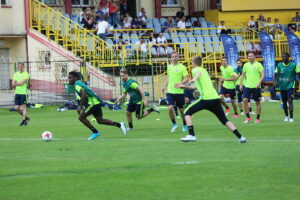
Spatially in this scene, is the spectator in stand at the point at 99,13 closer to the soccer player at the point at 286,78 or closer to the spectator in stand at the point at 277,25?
the spectator in stand at the point at 277,25

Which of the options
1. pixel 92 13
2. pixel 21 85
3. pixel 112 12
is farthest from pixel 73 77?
pixel 112 12

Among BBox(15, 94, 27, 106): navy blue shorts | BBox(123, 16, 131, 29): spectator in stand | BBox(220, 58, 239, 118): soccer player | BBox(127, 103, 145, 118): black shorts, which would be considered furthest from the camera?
BBox(123, 16, 131, 29): spectator in stand

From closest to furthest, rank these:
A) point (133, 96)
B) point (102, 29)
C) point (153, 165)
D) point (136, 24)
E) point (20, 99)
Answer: point (153, 165)
point (133, 96)
point (20, 99)
point (102, 29)
point (136, 24)

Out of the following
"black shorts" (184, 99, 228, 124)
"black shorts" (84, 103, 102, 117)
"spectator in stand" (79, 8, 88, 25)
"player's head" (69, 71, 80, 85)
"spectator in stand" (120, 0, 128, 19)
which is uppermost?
"spectator in stand" (120, 0, 128, 19)

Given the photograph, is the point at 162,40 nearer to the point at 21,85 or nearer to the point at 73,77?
the point at 21,85

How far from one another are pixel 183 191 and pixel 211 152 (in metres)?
4.32

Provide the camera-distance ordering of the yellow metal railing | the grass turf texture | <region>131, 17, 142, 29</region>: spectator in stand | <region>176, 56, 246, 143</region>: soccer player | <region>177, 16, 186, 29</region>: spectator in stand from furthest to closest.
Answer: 1. <region>177, 16, 186, 29</region>: spectator in stand
2. <region>131, 17, 142, 29</region>: spectator in stand
3. the yellow metal railing
4. <region>176, 56, 246, 143</region>: soccer player
5. the grass turf texture

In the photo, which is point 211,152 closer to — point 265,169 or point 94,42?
point 265,169

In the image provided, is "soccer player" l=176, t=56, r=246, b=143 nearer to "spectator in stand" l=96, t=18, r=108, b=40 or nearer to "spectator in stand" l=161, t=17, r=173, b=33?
"spectator in stand" l=96, t=18, r=108, b=40

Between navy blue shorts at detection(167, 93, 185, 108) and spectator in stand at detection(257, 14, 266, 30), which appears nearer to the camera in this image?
navy blue shorts at detection(167, 93, 185, 108)

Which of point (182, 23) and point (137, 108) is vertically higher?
point (182, 23)

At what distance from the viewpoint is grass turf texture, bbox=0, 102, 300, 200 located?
34.7ft

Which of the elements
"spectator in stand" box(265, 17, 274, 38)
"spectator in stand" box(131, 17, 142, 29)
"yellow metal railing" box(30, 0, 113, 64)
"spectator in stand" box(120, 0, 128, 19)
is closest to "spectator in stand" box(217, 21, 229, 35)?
"spectator in stand" box(265, 17, 274, 38)

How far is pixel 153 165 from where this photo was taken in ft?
42.8
